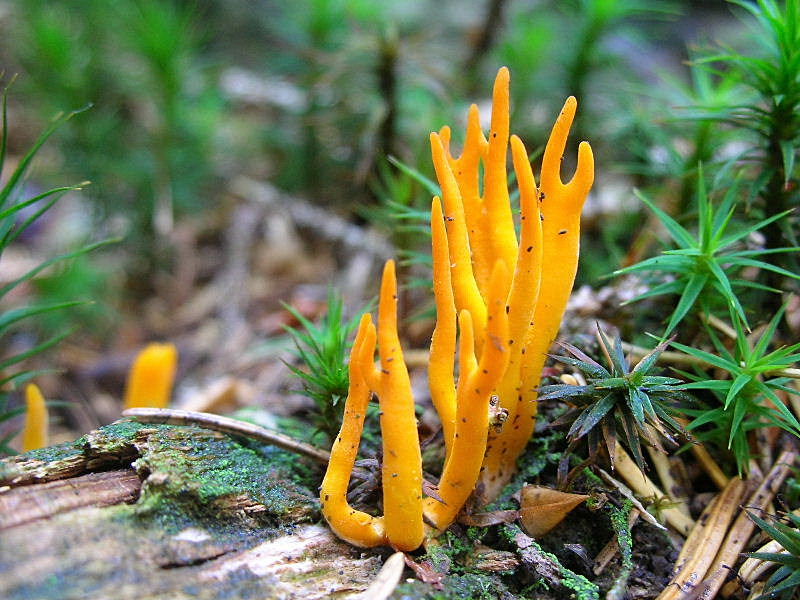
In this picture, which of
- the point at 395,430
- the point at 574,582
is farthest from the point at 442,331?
the point at 574,582

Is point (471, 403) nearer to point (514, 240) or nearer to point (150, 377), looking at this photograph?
point (514, 240)

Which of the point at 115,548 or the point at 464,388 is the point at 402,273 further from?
the point at 115,548

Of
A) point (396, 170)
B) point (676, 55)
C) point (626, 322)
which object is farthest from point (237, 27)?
point (626, 322)

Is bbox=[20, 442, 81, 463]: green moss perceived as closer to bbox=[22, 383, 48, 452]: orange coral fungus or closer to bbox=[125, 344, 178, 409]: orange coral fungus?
bbox=[22, 383, 48, 452]: orange coral fungus

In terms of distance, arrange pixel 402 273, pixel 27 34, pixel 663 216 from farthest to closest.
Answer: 1. pixel 27 34
2. pixel 402 273
3. pixel 663 216

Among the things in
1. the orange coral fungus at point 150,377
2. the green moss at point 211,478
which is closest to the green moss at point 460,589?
the green moss at point 211,478

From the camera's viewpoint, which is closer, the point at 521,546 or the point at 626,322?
the point at 521,546
